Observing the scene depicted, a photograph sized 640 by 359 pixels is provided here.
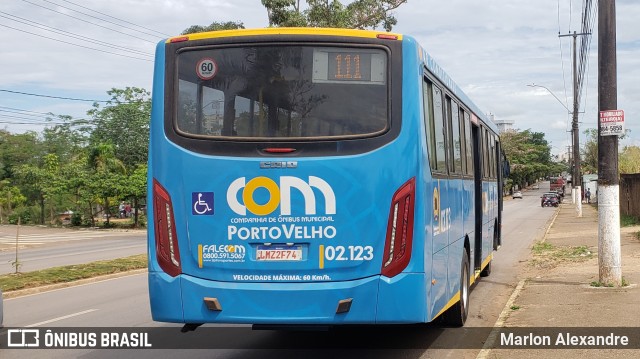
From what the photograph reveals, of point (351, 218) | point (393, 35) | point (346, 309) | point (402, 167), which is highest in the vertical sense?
point (393, 35)

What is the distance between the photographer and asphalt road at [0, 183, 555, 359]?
827 centimetres

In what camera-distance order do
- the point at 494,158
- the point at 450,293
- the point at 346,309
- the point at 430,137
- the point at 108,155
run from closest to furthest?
1. the point at 346,309
2. the point at 430,137
3. the point at 450,293
4. the point at 494,158
5. the point at 108,155

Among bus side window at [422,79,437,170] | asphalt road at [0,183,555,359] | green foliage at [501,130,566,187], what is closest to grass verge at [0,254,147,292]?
asphalt road at [0,183,555,359]

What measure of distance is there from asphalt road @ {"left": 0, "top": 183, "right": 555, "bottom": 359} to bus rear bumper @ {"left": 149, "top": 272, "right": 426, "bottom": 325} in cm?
177

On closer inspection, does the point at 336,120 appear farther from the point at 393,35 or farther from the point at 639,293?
the point at 639,293

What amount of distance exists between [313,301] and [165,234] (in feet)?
4.76

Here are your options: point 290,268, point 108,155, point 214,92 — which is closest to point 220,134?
point 214,92

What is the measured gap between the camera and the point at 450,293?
8.36 m

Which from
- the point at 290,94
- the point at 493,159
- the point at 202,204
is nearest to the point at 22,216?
the point at 493,159

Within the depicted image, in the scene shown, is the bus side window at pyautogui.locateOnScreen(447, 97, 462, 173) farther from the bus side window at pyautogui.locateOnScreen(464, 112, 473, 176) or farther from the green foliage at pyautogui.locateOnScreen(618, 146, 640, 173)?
the green foliage at pyautogui.locateOnScreen(618, 146, 640, 173)

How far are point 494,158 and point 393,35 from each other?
386 inches

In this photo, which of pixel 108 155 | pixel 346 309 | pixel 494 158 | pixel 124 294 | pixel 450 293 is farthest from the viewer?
pixel 108 155

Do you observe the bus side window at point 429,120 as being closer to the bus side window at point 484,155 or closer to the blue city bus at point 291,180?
the blue city bus at point 291,180

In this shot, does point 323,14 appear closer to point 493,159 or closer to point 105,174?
point 493,159
